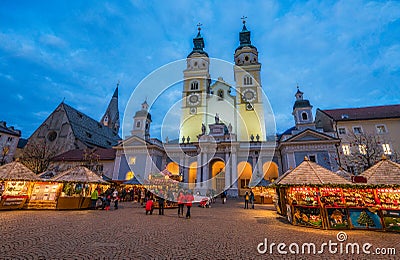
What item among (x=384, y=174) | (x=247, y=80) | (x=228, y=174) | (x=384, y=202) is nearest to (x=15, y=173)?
(x=384, y=202)

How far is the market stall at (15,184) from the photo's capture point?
1238 cm

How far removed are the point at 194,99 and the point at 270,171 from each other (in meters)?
23.2

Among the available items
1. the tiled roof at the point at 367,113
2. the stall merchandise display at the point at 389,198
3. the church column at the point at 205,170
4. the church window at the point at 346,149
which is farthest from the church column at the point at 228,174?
the stall merchandise display at the point at 389,198

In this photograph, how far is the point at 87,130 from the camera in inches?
1861

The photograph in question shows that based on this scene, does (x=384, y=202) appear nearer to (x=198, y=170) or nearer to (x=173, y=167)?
(x=198, y=170)

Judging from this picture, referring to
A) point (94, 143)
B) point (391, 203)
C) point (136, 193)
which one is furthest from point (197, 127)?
point (391, 203)

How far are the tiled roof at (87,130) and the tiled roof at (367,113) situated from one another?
5102cm

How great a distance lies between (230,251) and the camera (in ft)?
17.0

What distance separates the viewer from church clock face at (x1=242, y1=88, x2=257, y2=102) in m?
41.7

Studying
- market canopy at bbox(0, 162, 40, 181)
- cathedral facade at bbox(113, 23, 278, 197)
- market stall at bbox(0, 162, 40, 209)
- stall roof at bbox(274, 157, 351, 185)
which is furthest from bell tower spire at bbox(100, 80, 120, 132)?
stall roof at bbox(274, 157, 351, 185)

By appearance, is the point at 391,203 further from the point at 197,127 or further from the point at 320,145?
the point at 197,127

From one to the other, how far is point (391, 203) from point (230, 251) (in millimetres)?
8329

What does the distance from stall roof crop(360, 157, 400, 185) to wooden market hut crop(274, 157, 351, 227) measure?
1.04 meters

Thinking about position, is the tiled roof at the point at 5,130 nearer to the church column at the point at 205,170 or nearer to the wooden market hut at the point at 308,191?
the church column at the point at 205,170
